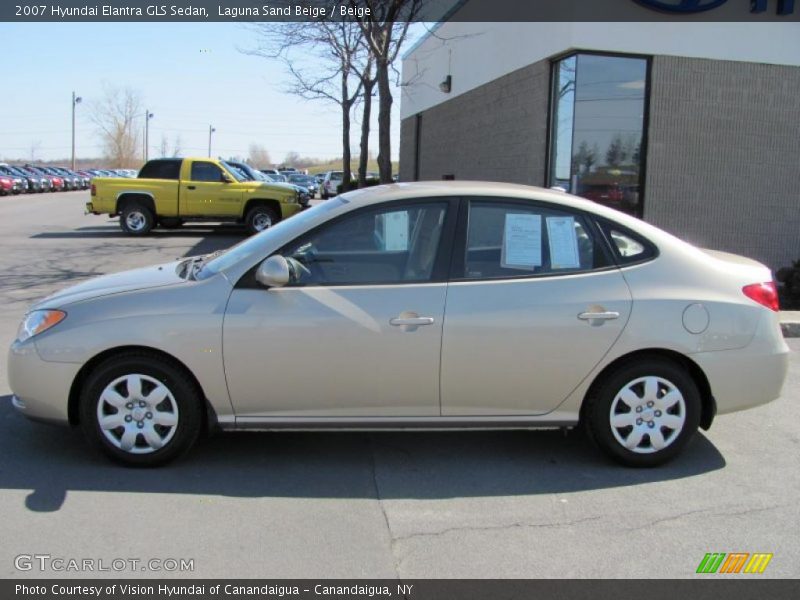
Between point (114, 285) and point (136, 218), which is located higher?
point (136, 218)

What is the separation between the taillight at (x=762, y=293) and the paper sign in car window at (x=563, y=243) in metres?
1.05

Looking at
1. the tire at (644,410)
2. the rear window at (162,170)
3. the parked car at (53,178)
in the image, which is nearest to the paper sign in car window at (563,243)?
the tire at (644,410)

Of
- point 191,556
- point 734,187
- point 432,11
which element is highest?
point 432,11

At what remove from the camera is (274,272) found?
13.8ft

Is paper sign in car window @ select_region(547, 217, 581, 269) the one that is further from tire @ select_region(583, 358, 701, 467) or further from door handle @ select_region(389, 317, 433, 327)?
door handle @ select_region(389, 317, 433, 327)

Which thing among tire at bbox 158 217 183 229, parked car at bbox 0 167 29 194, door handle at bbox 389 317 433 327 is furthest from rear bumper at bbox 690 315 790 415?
parked car at bbox 0 167 29 194

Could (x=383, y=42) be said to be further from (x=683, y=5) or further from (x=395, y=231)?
(x=395, y=231)

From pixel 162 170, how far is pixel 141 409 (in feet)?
51.2

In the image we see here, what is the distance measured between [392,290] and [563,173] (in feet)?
26.4

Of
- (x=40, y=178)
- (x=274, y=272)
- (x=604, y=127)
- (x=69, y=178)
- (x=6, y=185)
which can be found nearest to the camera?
(x=274, y=272)

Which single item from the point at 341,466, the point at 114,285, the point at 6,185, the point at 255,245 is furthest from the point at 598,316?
the point at 6,185

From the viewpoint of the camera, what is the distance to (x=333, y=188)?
3688cm

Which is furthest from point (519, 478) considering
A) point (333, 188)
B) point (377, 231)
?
point (333, 188)

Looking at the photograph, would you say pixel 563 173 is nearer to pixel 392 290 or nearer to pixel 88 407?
pixel 392 290
